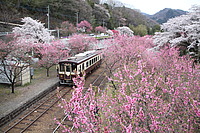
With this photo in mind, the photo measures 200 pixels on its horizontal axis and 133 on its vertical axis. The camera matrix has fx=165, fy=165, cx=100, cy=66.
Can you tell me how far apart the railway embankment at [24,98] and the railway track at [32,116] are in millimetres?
581

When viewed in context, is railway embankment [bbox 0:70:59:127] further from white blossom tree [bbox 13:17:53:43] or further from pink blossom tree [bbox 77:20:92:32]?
pink blossom tree [bbox 77:20:92:32]

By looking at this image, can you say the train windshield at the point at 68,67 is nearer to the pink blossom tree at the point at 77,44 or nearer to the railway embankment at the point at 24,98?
the railway embankment at the point at 24,98

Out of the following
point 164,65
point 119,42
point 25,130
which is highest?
point 119,42

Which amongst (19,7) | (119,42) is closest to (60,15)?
(19,7)

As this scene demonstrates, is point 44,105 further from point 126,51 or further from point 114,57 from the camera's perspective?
point 126,51

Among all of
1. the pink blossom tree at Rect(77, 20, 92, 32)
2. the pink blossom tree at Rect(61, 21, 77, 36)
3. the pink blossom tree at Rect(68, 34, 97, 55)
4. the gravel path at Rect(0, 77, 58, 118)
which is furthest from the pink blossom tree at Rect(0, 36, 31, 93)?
the pink blossom tree at Rect(77, 20, 92, 32)

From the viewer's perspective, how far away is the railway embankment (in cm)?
877

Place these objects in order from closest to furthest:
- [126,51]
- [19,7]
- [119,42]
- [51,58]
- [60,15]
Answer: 1. [126,51]
2. [51,58]
3. [119,42]
4. [19,7]
5. [60,15]

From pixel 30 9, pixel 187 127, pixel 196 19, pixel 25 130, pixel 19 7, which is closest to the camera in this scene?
pixel 187 127

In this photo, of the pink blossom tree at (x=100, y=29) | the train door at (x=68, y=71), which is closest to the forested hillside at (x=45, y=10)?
the pink blossom tree at (x=100, y=29)

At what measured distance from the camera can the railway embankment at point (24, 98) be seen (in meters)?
8.77

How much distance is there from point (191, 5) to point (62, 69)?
38.1 feet

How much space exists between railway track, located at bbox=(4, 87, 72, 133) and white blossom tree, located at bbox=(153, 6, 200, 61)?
9.79 metres

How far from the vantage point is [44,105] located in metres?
10.4
